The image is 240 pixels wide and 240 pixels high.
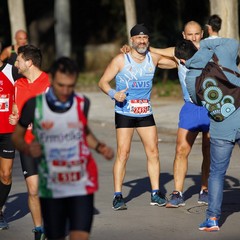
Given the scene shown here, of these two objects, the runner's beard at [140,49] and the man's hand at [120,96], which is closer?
the man's hand at [120,96]

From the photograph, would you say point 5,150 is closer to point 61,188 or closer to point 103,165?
point 61,188

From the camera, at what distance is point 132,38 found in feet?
36.2

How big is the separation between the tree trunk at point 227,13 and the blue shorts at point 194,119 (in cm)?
846

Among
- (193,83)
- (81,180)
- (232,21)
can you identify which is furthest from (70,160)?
(232,21)

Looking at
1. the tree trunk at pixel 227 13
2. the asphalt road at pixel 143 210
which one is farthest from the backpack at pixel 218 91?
the tree trunk at pixel 227 13

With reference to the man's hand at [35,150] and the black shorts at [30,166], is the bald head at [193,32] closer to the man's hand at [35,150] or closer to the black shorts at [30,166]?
the black shorts at [30,166]

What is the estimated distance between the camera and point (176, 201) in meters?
10.9

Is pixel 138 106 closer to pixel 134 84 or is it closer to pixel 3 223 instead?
pixel 134 84

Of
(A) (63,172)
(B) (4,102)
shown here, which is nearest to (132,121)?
(B) (4,102)

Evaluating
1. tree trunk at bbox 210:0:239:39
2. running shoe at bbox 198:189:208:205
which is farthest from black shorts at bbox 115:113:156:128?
tree trunk at bbox 210:0:239:39

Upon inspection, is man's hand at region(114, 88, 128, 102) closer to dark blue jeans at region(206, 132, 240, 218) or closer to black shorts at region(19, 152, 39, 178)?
dark blue jeans at region(206, 132, 240, 218)

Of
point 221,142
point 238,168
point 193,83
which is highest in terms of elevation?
point 193,83

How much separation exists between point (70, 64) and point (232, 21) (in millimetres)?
12814

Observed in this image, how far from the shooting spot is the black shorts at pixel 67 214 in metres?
6.88
